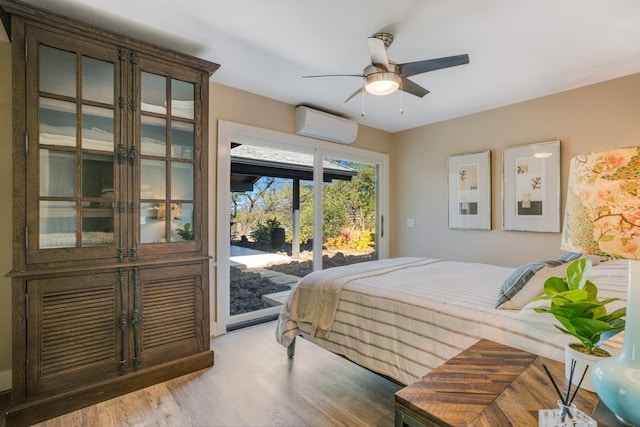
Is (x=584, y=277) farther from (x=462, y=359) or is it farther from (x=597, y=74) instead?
(x=597, y=74)

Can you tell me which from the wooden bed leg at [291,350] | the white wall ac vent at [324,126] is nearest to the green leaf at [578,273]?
the wooden bed leg at [291,350]

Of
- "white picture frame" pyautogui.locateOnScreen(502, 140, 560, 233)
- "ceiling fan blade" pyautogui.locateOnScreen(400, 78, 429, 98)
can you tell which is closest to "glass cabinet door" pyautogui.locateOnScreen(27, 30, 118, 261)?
"ceiling fan blade" pyautogui.locateOnScreen(400, 78, 429, 98)

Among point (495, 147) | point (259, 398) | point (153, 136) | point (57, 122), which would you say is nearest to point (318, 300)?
point (259, 398)

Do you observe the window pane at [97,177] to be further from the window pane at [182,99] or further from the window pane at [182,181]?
the window pane at [182,99]

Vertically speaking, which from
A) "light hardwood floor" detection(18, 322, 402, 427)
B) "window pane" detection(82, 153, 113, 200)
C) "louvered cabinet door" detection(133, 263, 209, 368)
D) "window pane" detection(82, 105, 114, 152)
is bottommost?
"light hardwood floor" detection(18, 322, 402, 427)

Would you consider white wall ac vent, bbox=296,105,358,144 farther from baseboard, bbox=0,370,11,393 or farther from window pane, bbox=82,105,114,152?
baseboard, bbox=0,370,11,393

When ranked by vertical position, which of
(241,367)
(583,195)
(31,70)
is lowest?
(241,367)

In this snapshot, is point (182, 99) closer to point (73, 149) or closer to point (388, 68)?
point (73, 149)

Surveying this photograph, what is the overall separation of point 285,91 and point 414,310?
8.60ft

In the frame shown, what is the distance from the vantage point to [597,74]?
9.52 ft

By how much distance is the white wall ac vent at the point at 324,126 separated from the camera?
3678 mm

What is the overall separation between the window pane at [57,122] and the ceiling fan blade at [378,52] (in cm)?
197

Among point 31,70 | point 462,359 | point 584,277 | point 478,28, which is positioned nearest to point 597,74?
point 478,28

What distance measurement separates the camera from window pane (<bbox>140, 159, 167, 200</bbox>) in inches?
89.7
